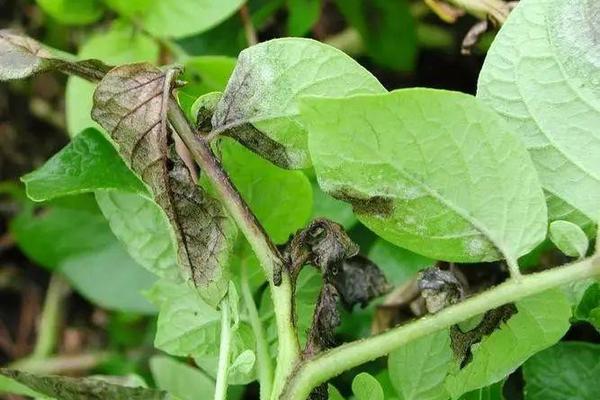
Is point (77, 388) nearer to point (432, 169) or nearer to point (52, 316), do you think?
point (432, 169)

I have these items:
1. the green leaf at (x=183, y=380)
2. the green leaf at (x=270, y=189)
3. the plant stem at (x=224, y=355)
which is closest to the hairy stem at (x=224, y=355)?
the plant stem at (x=224, y=355)

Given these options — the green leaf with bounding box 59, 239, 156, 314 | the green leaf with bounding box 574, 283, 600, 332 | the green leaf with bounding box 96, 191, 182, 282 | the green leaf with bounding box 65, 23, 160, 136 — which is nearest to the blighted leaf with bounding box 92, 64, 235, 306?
the green leaf with bounding box 96, 191, 182, 282

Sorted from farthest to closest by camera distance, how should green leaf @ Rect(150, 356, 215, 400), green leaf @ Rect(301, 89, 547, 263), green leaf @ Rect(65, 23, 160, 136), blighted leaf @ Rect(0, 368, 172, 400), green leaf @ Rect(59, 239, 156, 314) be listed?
green leaf @ Rect(59, 239, 156, 314) → green leaf @ Rect(65, 23, 160, 136) → green leaf @ Rect(150, 356, 215, 400) → blighted leaf @ Rect(0, 368, 172, 400) → green leaf @ Rect(301, 89, 547, 263)

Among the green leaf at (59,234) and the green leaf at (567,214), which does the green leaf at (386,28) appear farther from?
the green leaf at (567,214)

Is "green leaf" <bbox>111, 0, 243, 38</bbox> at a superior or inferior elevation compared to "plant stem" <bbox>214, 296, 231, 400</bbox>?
superior

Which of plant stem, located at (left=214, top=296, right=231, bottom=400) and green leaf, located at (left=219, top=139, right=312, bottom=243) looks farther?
green leaf, located at (left=219, top=139, right=312, bottom=243)

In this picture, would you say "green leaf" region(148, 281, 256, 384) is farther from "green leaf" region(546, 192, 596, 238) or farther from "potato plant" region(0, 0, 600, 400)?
"green leaf" region(546, 192, 596, 238)

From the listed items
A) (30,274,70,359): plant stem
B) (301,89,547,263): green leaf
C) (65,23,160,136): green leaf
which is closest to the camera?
(301,89,547,263): green leaf

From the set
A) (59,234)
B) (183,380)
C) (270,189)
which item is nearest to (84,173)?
(270,189)
